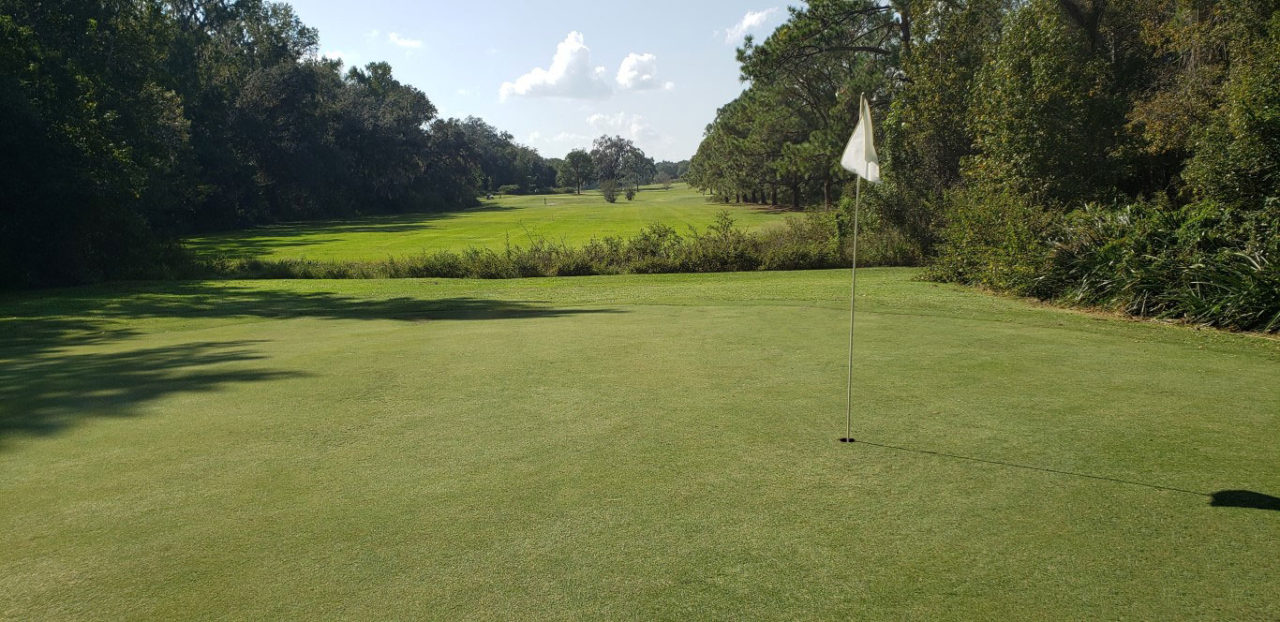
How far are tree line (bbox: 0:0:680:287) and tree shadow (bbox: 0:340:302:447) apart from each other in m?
15.2

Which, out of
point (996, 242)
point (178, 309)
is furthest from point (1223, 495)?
point (178, 309)

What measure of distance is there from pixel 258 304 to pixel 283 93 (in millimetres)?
56680

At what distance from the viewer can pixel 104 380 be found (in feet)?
27.2

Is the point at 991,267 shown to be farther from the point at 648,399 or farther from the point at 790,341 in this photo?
the point at 648,399

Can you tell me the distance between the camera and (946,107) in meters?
24.4

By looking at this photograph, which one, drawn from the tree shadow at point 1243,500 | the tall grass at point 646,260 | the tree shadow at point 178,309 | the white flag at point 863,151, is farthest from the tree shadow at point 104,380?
the tall grass at point 646,260

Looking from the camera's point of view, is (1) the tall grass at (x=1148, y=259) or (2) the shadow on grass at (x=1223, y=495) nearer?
(2) the shadow on grass at (x=1223, y=495)

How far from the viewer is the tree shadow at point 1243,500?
14.4ft

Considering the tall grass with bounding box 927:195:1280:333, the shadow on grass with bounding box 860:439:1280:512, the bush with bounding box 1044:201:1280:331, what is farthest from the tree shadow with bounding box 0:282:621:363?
the shadow on grass with bounding box 860:439:1280:512

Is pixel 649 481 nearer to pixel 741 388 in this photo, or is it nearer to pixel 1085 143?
pixel 741 388

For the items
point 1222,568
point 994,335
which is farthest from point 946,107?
point 1222,568

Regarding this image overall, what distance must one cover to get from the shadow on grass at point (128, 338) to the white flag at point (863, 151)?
6.12 metres

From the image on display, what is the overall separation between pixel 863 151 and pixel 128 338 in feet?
40.0

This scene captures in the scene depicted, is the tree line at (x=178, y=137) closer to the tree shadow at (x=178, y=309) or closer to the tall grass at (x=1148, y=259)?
the tree shadow at (x=178, y=309)
